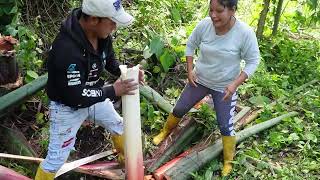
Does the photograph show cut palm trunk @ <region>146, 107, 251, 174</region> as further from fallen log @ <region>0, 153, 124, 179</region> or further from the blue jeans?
the blue jeans

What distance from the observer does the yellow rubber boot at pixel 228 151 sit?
3.82 m

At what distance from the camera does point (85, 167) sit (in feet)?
11.7

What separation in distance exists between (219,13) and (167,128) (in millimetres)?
1221

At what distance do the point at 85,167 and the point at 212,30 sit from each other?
1396 mm

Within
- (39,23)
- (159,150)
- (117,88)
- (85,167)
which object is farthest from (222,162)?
(39,23)

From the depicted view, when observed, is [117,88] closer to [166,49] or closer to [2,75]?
[2,75]

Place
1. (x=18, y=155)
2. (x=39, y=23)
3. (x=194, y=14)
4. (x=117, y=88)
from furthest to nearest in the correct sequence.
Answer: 1. (x=194, y=14)
2. (x=39, y=23)
3. (x=18, y=155)
4. (x=117, y=88)

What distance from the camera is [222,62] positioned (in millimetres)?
3486

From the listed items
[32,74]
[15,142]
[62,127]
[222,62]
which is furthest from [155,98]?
[62,127]

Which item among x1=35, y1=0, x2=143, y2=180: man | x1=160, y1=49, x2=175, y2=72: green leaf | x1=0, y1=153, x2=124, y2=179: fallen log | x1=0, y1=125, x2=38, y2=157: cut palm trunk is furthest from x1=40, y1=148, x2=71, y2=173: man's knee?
x1=160, y1=49, x2=175, y2=72: green leaf

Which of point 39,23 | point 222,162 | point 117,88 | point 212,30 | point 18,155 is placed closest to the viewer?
point 117,88

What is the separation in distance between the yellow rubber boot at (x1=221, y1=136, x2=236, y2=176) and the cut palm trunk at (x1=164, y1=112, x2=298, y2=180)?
0.32 ft

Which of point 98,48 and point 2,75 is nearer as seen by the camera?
→ point 98,48

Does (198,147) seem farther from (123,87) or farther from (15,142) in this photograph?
(15,142)
